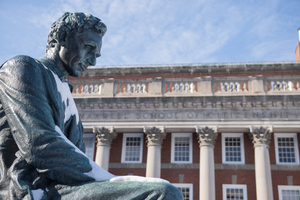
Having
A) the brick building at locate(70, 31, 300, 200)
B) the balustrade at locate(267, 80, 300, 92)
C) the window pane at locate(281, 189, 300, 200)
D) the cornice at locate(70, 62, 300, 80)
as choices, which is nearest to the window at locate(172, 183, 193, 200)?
the brick building at locate(70, 31, 300, 200)

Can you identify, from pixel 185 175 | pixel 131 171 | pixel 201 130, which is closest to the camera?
pixel 201 130

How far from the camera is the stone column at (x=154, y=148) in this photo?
79.0ft

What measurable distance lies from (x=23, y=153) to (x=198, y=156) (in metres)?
25.0

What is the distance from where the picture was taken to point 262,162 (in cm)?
2331

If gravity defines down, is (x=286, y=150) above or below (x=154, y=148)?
above

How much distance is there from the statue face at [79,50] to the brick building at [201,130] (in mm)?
21321

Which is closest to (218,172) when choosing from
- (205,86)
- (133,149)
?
(205,86)

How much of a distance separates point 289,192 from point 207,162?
622cm

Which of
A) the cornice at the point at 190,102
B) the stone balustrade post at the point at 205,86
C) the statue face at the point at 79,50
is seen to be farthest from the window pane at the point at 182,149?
the statue face at the point at 79,50

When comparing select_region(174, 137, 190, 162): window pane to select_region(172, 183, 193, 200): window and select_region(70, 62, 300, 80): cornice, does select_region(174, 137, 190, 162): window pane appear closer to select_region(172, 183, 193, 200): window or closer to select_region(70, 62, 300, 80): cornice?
select_region(172, 183, 193, 200): window

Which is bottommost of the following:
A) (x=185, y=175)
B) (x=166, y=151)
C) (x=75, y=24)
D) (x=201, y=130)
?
(x=75, y=24)

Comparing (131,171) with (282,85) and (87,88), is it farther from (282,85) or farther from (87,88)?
(282,85)

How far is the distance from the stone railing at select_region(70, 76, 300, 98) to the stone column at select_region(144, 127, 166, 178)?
2.67m

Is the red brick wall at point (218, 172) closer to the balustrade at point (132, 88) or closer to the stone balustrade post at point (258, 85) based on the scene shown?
the stone balustrade post at point (258, 85)
